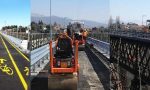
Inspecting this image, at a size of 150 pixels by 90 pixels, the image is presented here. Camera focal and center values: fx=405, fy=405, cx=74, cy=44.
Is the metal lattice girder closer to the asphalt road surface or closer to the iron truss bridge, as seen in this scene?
the iron truss bridge

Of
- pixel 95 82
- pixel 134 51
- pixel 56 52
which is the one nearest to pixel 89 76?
pixel 95 82

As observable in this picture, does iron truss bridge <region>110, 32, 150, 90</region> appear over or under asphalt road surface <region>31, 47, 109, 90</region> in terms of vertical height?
over

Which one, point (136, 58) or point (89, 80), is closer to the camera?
point (136, 58)

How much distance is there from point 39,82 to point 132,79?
11.7 ft

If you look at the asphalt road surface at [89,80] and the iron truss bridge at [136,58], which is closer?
the iron truss bridge at [136,58]

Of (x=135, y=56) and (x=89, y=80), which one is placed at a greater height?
(x=135, y=56)

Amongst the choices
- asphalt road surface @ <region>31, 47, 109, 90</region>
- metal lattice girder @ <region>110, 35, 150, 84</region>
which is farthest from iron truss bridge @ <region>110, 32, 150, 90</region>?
asphalt road surface @ <region>31, 47, 109, 90</region>

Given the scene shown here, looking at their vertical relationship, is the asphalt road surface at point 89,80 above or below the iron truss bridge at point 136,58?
below

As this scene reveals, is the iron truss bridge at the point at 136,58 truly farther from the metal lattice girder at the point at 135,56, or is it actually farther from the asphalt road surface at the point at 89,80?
the asphalt road surface at the point at 89,80

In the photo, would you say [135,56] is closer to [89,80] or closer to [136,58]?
[136,58]

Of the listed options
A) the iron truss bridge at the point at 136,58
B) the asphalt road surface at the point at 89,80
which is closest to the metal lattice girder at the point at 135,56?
the iron truss bridge at the point at 136,58

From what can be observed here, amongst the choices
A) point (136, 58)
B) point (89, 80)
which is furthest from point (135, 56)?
point (89, 80)

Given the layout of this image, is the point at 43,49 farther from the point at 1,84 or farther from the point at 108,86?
the point at 108,86

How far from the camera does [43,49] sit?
2166 cm
